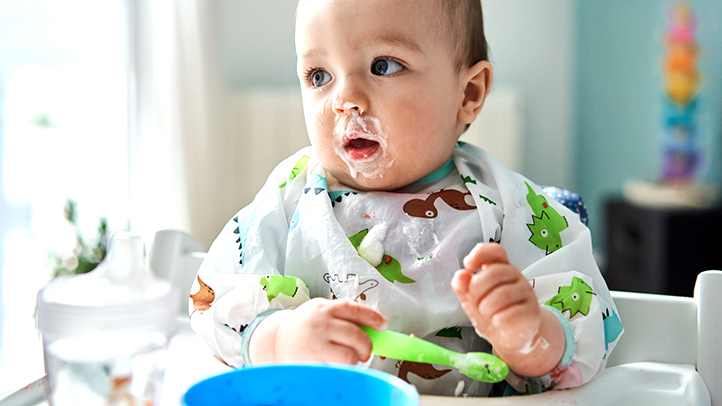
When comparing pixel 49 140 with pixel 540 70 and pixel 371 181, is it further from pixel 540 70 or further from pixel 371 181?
pixel 540 70

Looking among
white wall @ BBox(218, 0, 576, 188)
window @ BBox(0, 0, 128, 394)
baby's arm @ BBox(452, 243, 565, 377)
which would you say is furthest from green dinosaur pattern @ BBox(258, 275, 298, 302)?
white wall @ BBox(218, 0, 576, 188)

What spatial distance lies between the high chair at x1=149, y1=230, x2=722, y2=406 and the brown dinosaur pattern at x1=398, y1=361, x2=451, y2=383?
12 cm

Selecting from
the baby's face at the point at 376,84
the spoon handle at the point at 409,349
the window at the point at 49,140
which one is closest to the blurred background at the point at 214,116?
the window at the point at 49,140

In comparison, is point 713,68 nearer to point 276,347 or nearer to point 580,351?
point 580,351

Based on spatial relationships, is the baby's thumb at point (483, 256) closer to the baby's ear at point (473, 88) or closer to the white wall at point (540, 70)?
the baby's ear at point (473, 88)

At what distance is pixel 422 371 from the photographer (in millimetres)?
661

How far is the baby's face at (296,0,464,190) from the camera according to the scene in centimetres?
73

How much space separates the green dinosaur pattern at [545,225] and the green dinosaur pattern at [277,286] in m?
0.29

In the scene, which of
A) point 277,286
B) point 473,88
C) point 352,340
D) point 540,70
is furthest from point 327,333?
point 540,70

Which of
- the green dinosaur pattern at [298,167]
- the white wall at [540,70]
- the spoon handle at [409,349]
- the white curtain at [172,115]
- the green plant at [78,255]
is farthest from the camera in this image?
the white wall at [540,70]

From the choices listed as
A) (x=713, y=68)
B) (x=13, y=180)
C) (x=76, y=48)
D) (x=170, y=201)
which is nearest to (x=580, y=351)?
(x=170, y=201)

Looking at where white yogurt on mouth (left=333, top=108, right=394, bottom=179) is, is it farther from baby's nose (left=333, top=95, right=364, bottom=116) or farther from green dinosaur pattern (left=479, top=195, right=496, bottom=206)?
green dinosaur pattern (left=479, top=195, right=496, bottom=206)

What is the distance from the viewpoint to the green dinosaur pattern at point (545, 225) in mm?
730

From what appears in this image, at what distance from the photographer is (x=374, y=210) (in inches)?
30.6
